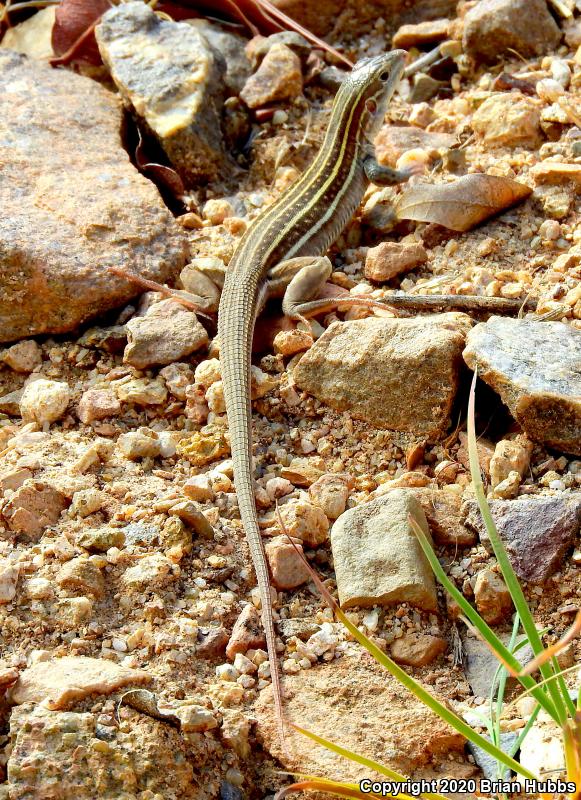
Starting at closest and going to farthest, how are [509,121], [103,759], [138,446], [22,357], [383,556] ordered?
[103,759] → [383,556] → [138,446] → [22,357] → [509,121]

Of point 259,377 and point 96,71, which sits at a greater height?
point 96,71

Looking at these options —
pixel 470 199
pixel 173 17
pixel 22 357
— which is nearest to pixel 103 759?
pixel 22 357

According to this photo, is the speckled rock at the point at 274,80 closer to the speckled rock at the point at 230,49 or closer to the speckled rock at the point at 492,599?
the speckled rock at the point at 230,49

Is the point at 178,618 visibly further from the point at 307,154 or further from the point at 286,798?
the point at 307,154

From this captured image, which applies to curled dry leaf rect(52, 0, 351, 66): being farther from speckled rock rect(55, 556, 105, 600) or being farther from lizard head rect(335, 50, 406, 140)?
speckled rock rect(55, 556, 105, 600)

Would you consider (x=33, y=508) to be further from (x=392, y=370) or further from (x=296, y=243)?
(x=296, y=243)

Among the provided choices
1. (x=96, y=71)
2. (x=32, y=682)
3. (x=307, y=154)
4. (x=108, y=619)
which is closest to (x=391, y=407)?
(x=108, y=619)
